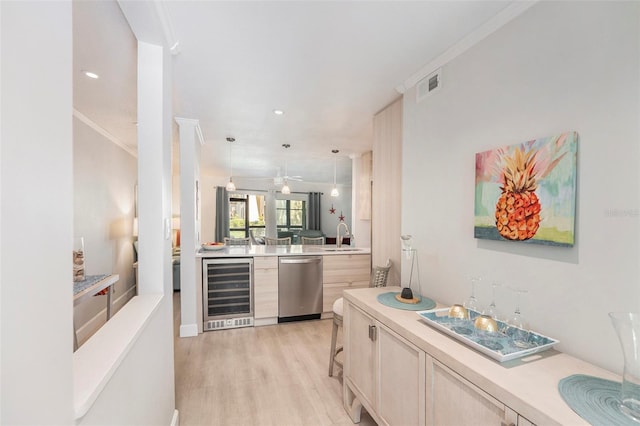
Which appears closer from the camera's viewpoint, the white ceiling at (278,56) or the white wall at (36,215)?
the white wall at (36,215)

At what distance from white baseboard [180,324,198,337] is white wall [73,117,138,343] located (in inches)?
42.0

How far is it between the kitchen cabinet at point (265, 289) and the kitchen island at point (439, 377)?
6.18ft

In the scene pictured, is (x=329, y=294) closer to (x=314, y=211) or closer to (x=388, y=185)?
(x=388, y=185)

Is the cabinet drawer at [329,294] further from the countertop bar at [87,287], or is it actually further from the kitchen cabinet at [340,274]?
the countertop bar at [87,287]

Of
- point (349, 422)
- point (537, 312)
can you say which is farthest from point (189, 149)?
point (537, 312)

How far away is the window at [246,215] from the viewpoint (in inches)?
332

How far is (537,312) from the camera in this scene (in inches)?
53.2

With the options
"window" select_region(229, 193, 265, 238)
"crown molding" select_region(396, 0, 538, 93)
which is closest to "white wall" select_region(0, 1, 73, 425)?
"crown molding" select_region(396, 0, 538, 93)

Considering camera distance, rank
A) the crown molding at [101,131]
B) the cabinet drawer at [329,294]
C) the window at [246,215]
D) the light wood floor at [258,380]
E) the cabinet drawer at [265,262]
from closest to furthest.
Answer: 1. the light wood floor at [258,380]
2. the crown molding at [101,131]
3. the cabinet drawer at [265,262]
4. the cabinet drawer at [329,294]
5. the window at [246,215]

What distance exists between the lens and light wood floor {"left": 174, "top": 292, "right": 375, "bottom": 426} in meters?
1.99

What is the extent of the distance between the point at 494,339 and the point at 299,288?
275 cm

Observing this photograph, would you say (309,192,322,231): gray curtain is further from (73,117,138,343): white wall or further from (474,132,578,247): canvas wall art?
(474,132,578,247): canvas wall art

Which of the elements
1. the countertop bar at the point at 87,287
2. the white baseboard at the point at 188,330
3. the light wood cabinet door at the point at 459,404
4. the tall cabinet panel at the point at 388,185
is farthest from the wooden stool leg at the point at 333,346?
the countertop bar at the point at 87,287

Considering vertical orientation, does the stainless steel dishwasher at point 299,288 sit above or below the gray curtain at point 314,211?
below
